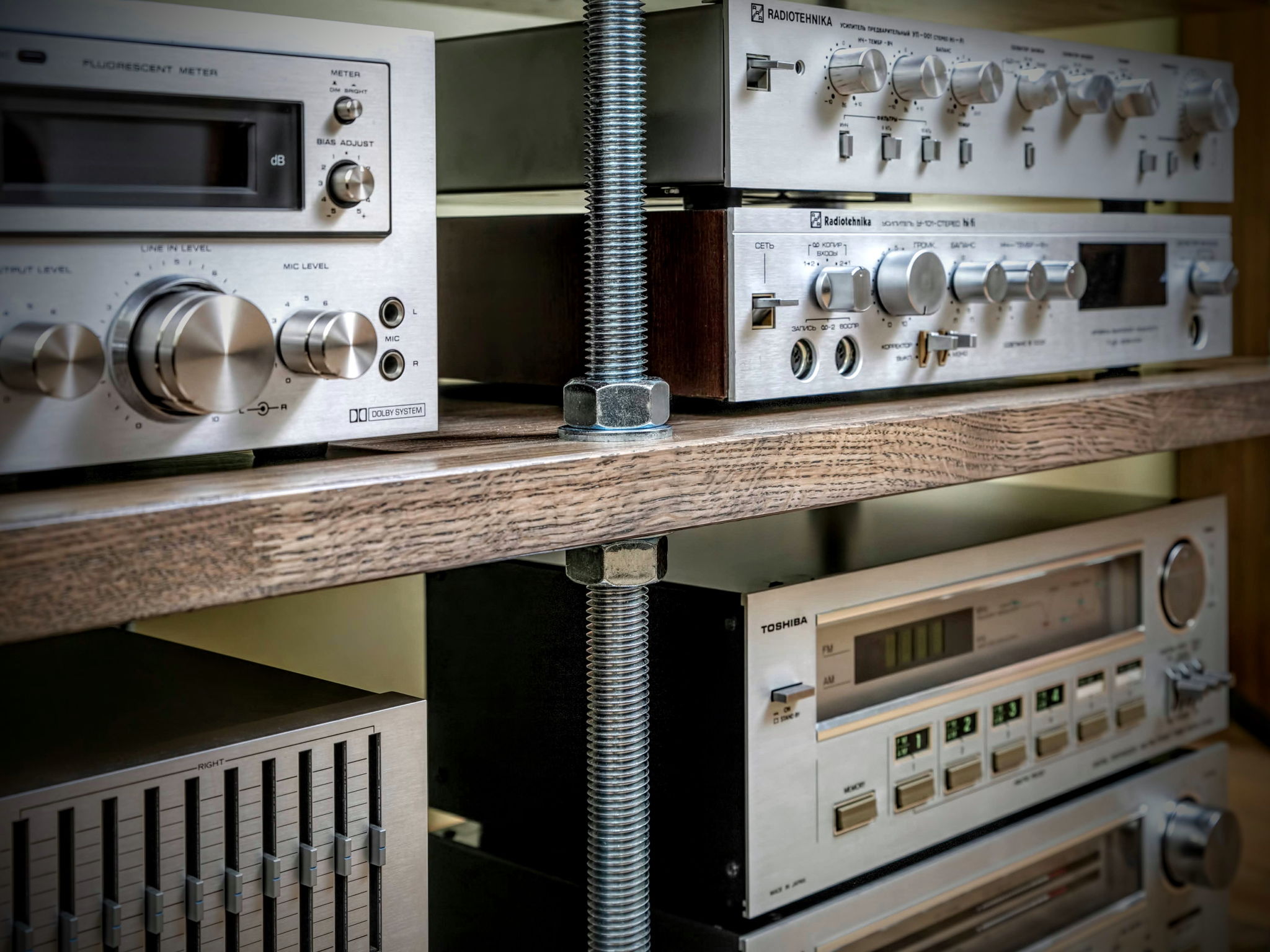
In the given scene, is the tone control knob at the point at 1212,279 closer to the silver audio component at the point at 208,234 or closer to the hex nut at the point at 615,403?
the hex nut at the point at 615,403

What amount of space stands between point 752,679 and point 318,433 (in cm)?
34

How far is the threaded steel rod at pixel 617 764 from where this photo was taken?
0.80m

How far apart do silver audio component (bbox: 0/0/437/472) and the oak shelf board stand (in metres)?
0.03

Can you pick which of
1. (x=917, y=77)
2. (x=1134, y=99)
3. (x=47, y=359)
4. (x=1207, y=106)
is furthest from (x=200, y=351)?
(x=1207, y=106)

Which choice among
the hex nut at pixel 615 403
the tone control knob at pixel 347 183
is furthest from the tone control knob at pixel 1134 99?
the tone control knob at pixel 347 183

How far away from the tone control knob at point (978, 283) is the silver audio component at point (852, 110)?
0.23ft

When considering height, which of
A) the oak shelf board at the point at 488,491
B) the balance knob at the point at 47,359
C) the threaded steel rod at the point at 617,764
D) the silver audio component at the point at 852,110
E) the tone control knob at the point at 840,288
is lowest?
the threaded steel rod at the point at 617,764

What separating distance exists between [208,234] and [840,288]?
1.38ft

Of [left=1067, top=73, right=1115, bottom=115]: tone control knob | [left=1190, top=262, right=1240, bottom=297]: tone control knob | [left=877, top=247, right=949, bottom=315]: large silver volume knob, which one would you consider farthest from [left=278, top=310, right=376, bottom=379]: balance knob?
[left=1190, top=262, right=1240, bottom=297]: tone control knob

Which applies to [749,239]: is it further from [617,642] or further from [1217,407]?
[1217,407]

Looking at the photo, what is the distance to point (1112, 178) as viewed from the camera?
116 centimetres

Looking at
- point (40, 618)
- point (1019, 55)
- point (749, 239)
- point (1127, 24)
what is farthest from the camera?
point (1127, 24)

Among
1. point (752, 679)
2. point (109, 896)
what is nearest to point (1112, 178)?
point (752, 679)

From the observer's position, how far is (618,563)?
0.77 m
